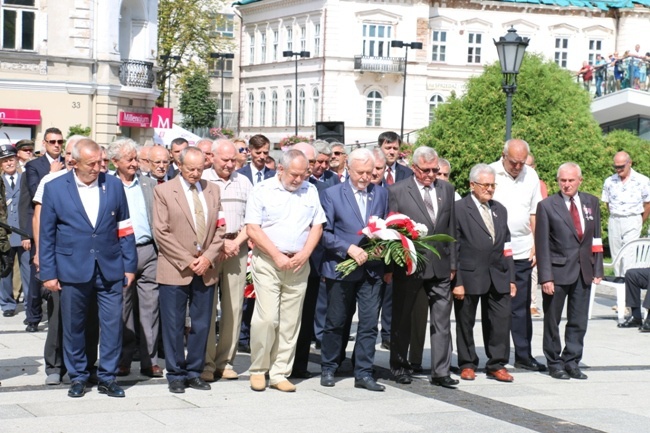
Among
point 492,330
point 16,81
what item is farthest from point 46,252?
point 16,81

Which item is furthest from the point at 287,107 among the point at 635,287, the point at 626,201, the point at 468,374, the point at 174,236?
the point at 174,236

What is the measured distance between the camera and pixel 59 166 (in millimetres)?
13398

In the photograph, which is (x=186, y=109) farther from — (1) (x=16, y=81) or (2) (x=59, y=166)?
(2) (x=59, y=166)

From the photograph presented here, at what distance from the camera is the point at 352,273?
11766 mm

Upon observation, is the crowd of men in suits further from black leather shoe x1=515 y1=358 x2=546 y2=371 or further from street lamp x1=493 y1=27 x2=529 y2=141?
street lamp x1=493 y1=27 x2=529 y2=141

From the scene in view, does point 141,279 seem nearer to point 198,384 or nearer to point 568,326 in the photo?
point 198,384

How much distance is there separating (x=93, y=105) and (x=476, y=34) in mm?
44592

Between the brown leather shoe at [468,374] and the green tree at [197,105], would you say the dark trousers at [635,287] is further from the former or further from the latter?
the green tree at [197,105]

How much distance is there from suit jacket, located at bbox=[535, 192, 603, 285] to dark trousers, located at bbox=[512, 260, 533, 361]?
37 cm

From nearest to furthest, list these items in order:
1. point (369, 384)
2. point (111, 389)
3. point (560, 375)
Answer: point (111, 389) < point (369, 384) < point (560, 375)

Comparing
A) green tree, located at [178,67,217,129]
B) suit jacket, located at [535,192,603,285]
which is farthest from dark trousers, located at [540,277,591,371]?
green tree, located at [178,67,217,129]

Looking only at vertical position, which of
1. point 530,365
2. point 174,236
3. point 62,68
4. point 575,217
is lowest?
point 530,365

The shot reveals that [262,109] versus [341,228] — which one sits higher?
[262,109]

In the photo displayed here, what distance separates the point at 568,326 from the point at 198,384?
12.3ft
